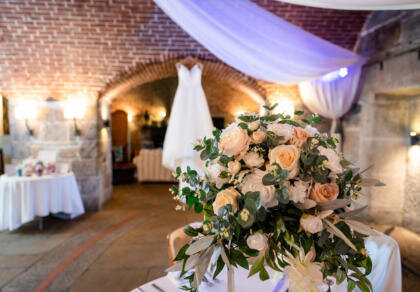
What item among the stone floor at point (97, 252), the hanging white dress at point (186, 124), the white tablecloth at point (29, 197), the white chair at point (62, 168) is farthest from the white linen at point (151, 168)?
the hanging white dress at point (186, 124)

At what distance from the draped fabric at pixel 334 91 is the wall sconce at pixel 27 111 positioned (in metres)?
4.40

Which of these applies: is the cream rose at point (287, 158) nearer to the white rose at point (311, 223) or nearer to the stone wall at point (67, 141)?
the white rose at point (311, 223)

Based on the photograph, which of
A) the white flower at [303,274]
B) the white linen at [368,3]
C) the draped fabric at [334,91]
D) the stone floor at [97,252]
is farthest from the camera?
the draped fabric at [334,91]

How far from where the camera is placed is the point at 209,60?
161 inches

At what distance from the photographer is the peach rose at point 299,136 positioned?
2.49 feet

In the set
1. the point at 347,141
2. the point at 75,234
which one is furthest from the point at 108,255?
the point at 347,141

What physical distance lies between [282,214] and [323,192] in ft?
0.43

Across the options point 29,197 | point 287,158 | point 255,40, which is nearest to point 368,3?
point 255,40

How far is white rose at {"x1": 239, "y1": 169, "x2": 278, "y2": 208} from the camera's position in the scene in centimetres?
67

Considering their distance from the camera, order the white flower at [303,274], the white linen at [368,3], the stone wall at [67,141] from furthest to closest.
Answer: the stone wall at [67,141] → the white linen at [368,3] → the white flower at [303,274]

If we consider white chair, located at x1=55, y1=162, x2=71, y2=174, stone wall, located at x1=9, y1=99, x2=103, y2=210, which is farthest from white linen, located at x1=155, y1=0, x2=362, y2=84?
white chair, located at x1=55, y1=162, x2=71, y2=174

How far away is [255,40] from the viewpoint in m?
2.24

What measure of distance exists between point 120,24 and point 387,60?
372 centimetres

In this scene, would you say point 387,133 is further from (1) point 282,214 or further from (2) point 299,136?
(1) point 282,214
